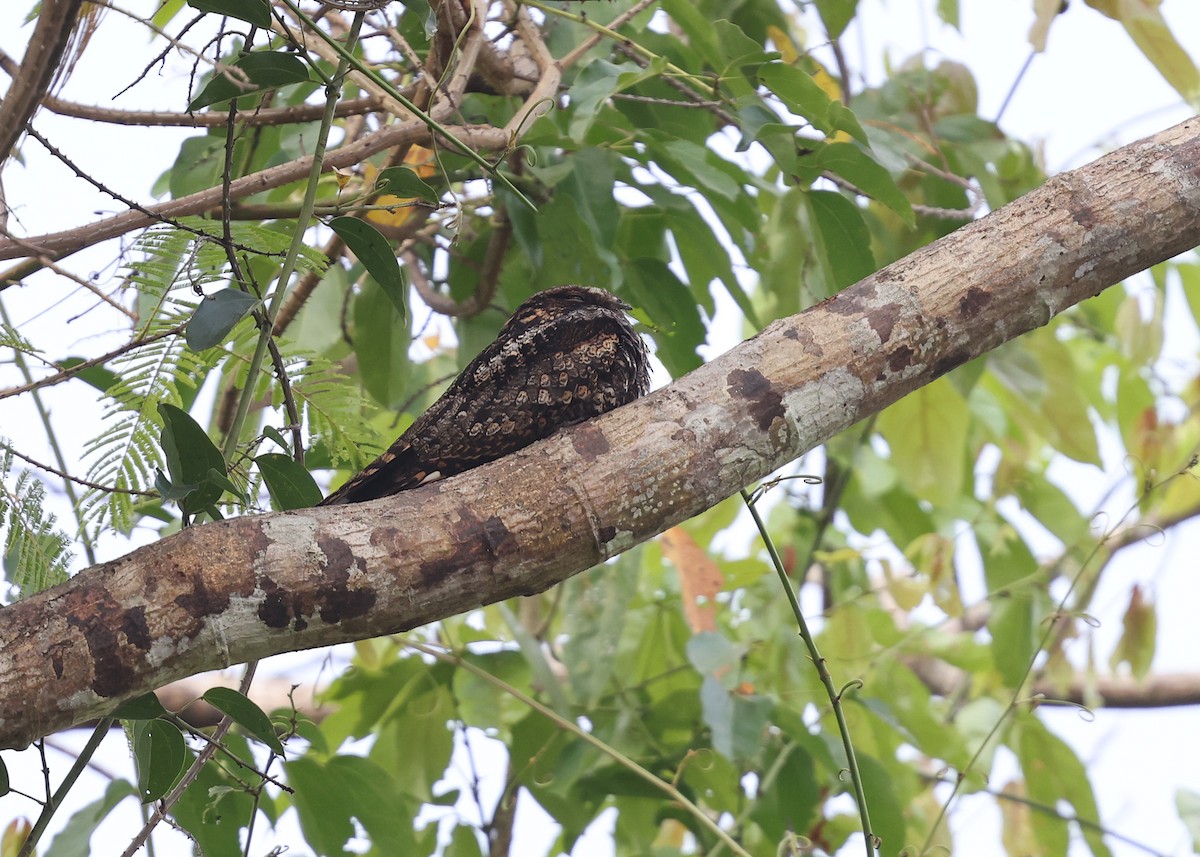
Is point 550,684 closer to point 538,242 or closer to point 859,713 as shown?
point 859,713

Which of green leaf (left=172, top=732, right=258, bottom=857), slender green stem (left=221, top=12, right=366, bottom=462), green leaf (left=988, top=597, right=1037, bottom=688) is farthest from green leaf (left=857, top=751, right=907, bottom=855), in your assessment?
slender green stem (left=221, top=12, right=366, bottom=462)

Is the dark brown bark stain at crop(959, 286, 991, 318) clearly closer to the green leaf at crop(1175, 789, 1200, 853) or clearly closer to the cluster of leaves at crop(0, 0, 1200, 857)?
the cluster of leaves at crop(0, 0, 1200, 857)

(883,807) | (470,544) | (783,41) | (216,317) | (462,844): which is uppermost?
(783,41)

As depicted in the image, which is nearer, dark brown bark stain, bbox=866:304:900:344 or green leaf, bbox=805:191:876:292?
dark brown bark stain, bbox=866:304:900:344

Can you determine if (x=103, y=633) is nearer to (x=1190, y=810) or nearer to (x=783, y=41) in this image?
(x=783, y=41)

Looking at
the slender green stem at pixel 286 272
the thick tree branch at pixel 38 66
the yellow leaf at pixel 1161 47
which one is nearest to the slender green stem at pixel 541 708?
the slender green stem at pixel 286 272

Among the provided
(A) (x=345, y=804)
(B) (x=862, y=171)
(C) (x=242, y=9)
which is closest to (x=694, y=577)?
(A) (x=345, y=804)

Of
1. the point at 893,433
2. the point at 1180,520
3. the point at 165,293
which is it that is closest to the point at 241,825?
the point at 165,293

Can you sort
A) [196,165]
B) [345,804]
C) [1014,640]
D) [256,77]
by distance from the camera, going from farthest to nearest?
[1014,640]
[196,165]
[345,804]
[256,77]

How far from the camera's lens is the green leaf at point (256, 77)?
5.10 feet

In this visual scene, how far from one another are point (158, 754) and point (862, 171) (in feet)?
5.49

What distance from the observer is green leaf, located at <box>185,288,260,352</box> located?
1472 millimetres

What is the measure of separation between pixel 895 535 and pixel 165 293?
311cm

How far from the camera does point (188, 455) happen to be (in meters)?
1.50
